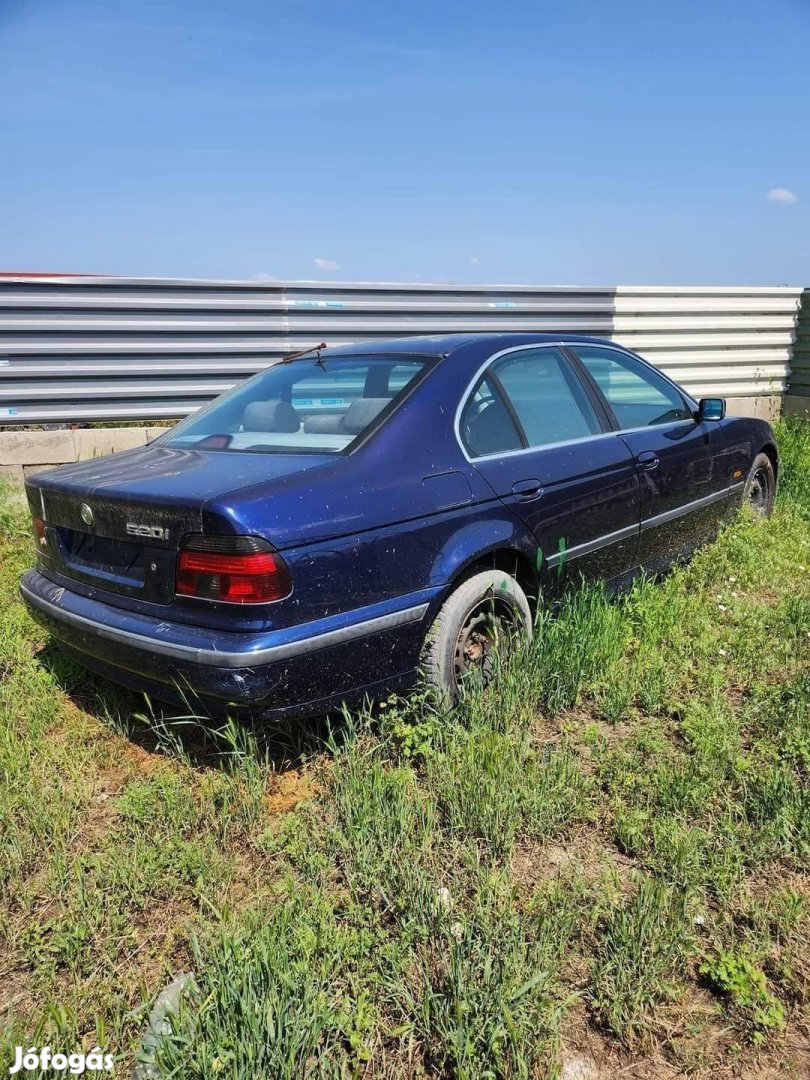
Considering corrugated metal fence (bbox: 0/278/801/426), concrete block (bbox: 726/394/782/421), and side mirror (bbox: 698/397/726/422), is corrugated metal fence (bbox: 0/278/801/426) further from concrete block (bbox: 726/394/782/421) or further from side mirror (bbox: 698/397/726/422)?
side mirror (bbox: 698/397/726/422)

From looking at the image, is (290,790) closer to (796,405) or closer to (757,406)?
(757,406)

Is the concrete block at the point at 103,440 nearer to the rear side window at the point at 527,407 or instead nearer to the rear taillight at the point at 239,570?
the rear side window at the point at 527,407

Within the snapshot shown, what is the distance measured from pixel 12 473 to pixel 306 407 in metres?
3.56

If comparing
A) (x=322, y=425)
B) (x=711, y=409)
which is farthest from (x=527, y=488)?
(x=711, y=409)

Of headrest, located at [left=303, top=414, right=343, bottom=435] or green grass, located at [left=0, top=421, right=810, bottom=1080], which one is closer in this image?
green grass, located at [left=0, top=421, right=810, bottom=1080]

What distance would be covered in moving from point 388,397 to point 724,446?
273cm

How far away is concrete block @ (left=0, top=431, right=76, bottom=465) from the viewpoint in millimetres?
5766

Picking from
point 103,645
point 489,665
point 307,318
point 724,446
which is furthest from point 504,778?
point 307,318

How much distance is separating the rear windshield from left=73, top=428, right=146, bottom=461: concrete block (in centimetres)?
262

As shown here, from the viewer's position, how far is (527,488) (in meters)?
3.27

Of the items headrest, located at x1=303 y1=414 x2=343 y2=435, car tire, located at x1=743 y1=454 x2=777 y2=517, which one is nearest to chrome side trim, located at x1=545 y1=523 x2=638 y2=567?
headrest, located at x1=303 y1=414 x2=343 y2=435

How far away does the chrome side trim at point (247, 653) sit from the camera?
238 centimetres

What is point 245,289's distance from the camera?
21.1ft

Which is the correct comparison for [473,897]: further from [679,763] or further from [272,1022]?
[679,763]
